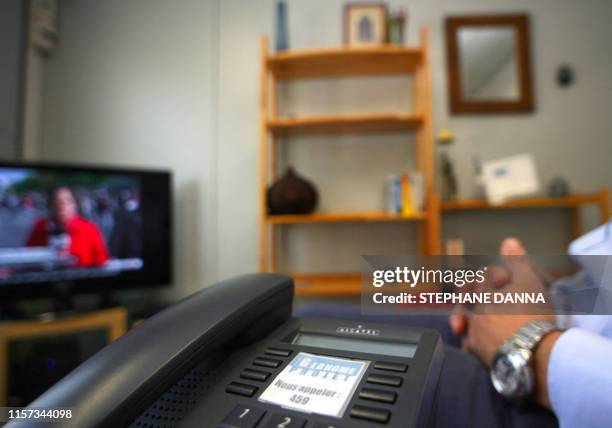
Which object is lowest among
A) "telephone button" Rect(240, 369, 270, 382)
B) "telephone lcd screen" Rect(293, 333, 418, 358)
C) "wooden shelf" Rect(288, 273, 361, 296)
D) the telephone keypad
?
"wooden shelf" Rect(288, 273, 361, 296)

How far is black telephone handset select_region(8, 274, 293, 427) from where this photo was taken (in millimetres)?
181

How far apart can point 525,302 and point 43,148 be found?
2175 mm

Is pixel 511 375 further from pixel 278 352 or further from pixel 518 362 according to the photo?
pixel 278 352

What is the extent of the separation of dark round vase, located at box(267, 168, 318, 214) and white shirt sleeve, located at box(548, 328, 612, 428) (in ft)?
3.28

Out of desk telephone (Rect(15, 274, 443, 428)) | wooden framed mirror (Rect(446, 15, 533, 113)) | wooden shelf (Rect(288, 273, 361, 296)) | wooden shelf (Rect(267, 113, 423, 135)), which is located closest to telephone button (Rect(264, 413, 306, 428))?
desk telephone (Rect(15, 274, 443, 428))

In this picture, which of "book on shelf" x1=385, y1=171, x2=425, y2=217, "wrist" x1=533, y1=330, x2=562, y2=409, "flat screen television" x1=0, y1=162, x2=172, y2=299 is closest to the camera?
"wrist" x1=533, y1=330, x2=562, y2=409

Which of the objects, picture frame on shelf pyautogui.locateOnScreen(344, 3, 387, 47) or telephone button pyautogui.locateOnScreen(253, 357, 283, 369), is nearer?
telephone button pyautogui.locateOnScreen(253, 357, 283, 369)

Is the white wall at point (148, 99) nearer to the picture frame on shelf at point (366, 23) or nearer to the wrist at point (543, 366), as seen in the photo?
the picture frame on shelf at point (366, 23)

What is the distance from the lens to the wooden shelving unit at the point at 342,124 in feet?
3.92

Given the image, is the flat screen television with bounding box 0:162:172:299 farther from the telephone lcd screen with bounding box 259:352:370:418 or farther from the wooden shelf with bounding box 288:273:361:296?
the telephone lcd screen with bounding box 259:352:370:418

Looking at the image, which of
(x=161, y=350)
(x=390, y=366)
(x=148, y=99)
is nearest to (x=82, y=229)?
(x=148, y=99)

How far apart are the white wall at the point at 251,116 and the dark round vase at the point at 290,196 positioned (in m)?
0.25

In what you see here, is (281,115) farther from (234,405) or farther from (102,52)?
(234,405)

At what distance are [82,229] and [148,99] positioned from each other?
2.52 feet
